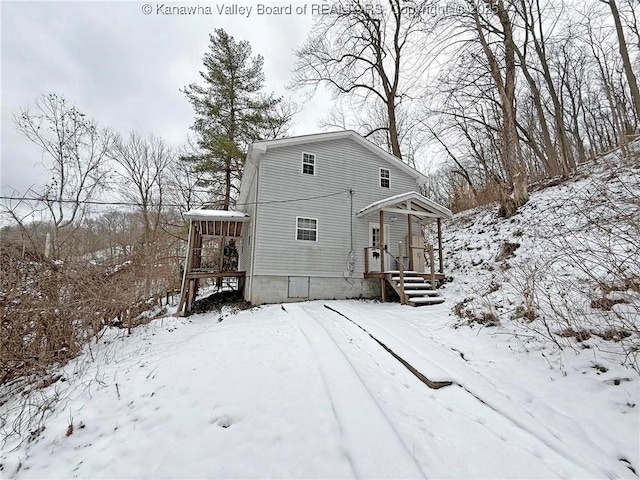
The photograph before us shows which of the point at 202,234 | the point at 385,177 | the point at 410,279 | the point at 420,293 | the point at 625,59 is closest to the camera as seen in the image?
the point at 420,293

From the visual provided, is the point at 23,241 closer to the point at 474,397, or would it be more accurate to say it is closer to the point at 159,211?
the point at 474,397

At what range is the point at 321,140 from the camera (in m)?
11.7

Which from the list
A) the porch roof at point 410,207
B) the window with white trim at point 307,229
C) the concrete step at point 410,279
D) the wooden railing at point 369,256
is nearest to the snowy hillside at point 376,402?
the concrete step at point 410,279

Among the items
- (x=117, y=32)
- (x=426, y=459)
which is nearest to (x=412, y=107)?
(x=117, y=32)

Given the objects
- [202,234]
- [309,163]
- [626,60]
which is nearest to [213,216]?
[202,234]

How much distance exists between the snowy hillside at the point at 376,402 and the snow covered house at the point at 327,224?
4.97 m

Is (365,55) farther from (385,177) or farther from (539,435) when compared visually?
(539,435)

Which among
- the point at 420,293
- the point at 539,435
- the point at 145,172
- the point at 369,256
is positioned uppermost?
the point at 145,172

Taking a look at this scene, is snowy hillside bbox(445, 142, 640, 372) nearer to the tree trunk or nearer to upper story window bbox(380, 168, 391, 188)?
the tree trunk

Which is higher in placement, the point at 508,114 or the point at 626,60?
the point at 626,60

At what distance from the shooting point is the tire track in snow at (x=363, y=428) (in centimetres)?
200

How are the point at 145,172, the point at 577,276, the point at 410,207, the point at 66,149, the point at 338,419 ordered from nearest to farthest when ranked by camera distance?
the point at 338,419, the point at 577,276, the point at 410,207, the point at 66,149, the point at 145,172

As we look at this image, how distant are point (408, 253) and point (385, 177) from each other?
11.9ft

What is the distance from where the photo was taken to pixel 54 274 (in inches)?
215
